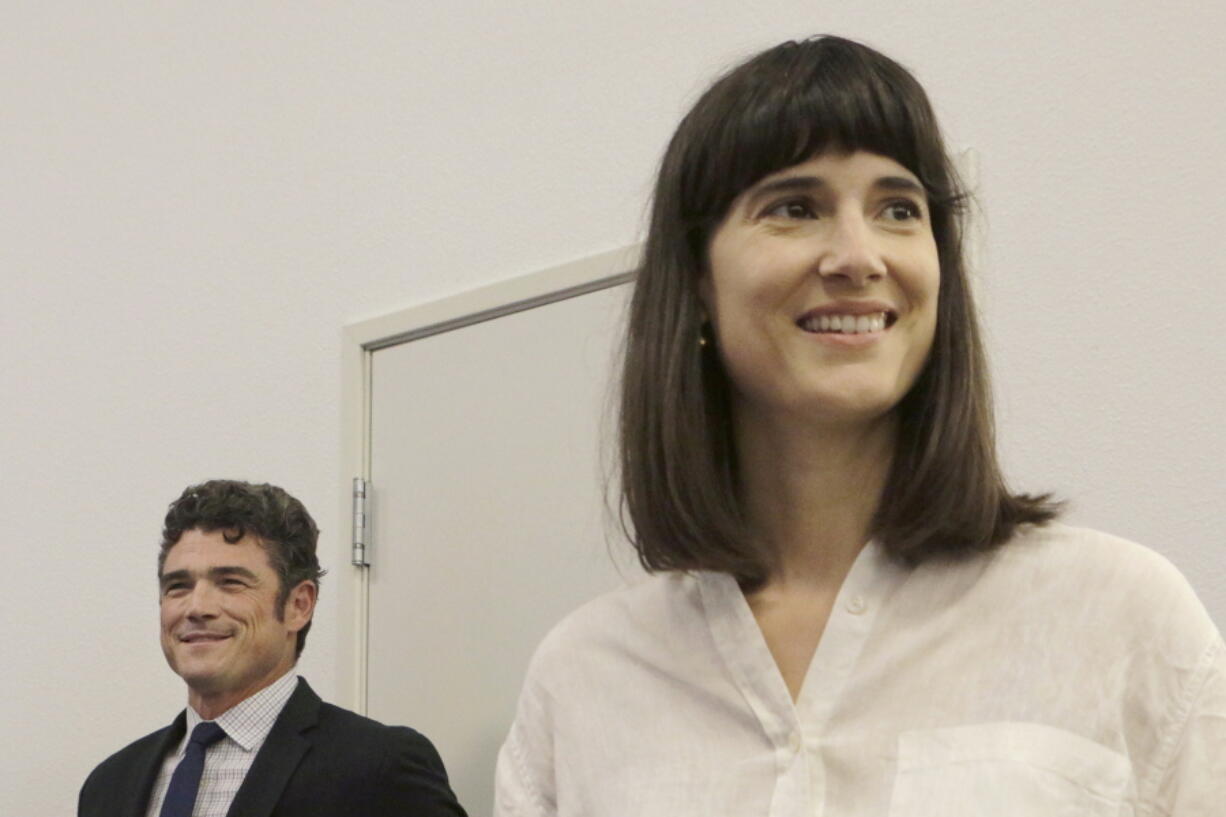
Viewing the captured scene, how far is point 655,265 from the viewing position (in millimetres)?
1364

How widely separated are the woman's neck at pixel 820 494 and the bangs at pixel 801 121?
191 mm

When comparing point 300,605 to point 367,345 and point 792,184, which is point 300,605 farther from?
point 792,184

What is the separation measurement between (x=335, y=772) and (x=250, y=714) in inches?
8.6

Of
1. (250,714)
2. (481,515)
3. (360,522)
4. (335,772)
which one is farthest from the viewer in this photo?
(360,522)

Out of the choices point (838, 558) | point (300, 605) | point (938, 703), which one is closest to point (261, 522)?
point (300, 605)

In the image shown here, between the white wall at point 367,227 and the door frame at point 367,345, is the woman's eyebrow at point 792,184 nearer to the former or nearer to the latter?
the white wall at point 367,227

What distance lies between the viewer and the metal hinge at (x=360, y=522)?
2900 millimetres

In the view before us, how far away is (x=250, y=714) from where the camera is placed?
264 cm

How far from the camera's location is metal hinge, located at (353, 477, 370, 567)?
2.90 metres

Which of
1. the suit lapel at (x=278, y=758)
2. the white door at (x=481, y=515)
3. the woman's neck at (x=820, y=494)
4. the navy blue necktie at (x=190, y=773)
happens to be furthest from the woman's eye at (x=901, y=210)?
the navy blue necktie at (x=190, y=773)

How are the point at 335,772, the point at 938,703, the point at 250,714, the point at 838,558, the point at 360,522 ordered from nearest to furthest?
the point at 938,703, the point at 838,558, the point at 335,772, the point at 250,714, the point at 360,522

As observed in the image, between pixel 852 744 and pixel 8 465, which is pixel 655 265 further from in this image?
pixel 8 465

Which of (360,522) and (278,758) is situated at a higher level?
(360,522)

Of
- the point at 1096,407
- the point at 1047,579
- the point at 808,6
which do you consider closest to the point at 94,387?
the point at 808,6
